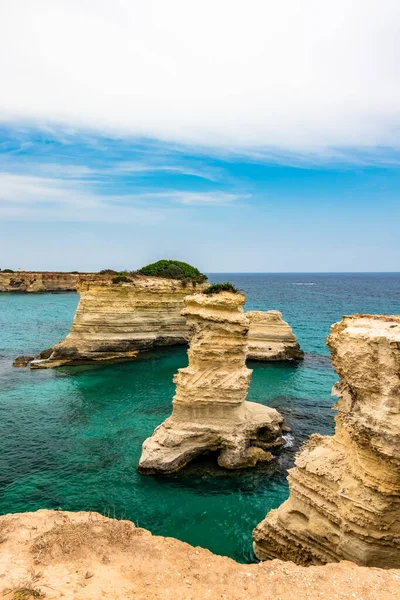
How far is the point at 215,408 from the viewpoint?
18.4 m

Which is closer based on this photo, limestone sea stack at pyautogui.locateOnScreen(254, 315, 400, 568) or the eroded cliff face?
limestone sea stack at pyautogui.locateOnScreen(254, 315, 400, 568)

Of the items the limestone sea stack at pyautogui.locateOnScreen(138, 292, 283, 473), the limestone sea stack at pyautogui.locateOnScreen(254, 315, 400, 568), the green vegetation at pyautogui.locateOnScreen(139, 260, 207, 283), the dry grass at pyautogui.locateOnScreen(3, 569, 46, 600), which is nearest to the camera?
the dry grass at pyautogui.locateOnScreen(3, 569, 46, 600)

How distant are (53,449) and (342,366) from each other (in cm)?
1497

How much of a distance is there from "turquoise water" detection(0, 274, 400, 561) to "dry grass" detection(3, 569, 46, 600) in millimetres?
6407

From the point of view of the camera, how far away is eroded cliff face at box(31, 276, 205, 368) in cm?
3516

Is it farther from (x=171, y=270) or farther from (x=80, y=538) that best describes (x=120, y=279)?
(x=80, y=538)

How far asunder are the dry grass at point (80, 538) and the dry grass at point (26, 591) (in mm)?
810

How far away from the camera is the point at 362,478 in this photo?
9016 millimetres

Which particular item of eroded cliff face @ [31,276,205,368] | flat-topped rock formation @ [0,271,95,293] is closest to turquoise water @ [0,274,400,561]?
eroded cliff face @ [31,276,205,368]

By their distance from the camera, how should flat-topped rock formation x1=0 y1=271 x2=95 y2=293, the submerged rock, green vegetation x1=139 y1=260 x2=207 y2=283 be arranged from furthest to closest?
flat-topped rock formation x1=0 y1=271 x2=95 y2=293
green vegetation x1=139 y1=260 x2=207 y2=283
the submerged rock

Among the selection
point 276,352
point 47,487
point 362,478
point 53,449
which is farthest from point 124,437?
point 276,352

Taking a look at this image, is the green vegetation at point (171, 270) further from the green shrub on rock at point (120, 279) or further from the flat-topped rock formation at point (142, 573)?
the flat-topped rock formation at point (142, 573)

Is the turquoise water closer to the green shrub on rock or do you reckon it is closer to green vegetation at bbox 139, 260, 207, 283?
the green shrub on rock

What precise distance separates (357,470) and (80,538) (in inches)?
256
